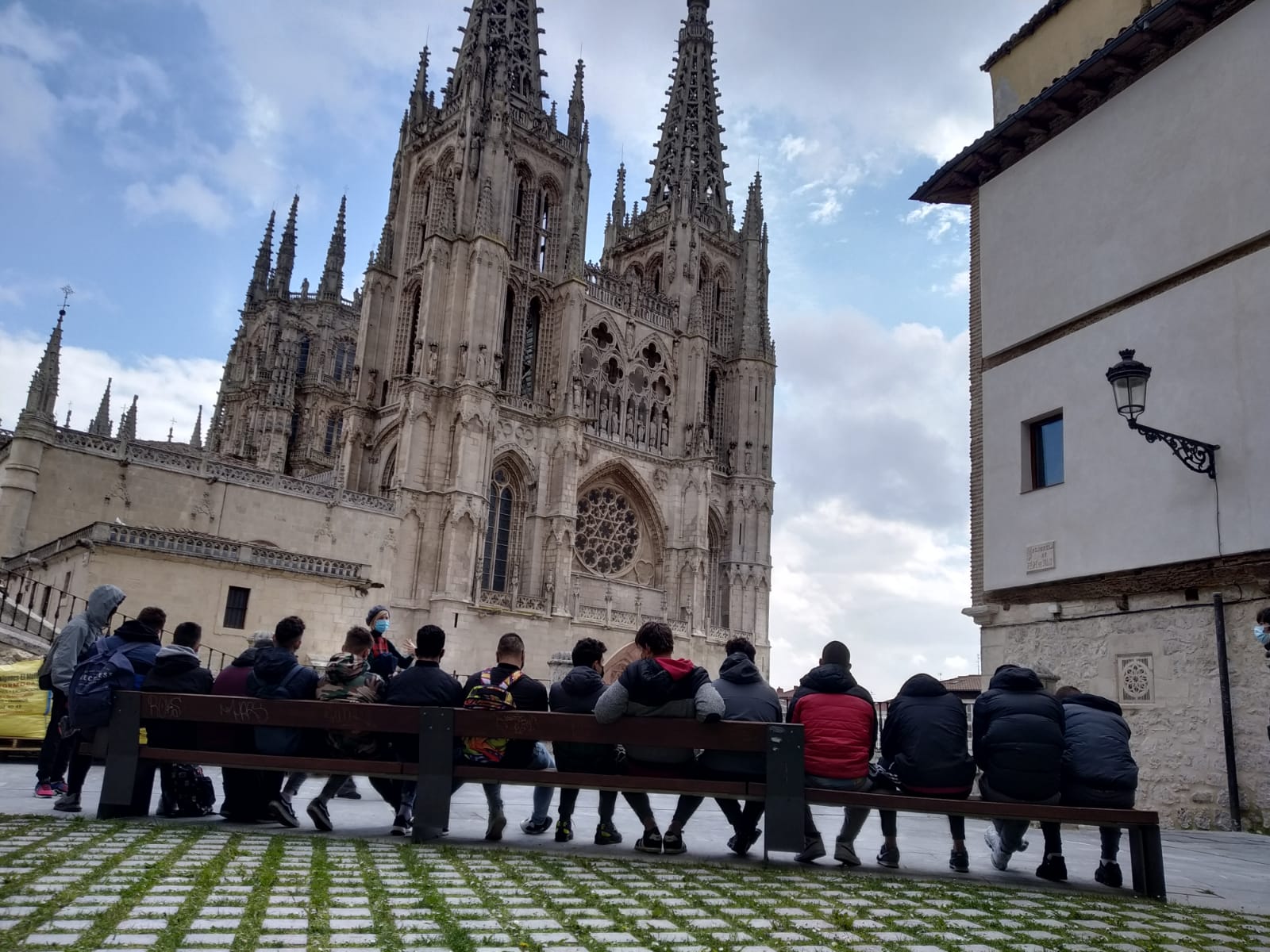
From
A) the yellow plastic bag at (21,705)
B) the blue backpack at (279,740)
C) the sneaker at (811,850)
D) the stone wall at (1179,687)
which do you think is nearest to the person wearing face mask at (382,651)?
the blue backpack at (279,740)

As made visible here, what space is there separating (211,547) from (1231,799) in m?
18.2

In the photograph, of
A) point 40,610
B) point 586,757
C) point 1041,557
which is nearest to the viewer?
point 586,757

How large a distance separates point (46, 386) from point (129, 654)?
20.6 m

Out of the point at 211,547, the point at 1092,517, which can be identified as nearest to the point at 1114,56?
the point at 1092,517

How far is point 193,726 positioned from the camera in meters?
6.25

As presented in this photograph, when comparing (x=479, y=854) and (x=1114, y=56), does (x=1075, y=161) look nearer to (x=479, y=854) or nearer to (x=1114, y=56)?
(x=1114, y=56)

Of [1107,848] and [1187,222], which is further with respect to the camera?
[1187,222]

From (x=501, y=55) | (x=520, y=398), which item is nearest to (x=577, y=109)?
(x=501, y=55)

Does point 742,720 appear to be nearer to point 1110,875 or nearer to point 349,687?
point 1110,875

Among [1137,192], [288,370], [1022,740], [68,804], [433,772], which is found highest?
[288,370]

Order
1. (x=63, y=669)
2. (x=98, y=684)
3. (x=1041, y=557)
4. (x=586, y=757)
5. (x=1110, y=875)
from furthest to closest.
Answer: (x=1041, y=557)
(x=63, y=669)
(x=98, y=684)
(x=586, y=757)
(x=1110, y=875)

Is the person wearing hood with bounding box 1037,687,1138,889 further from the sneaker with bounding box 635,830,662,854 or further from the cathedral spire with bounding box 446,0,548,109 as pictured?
the cathedral spire with bounding box 446,0,548,109

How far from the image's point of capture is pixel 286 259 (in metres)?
51.3

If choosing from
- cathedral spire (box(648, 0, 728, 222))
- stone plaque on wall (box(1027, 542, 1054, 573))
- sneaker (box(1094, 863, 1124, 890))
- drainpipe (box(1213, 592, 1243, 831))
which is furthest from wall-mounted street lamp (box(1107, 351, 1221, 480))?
cathedral spire (box(648, 0, 728, 222))
